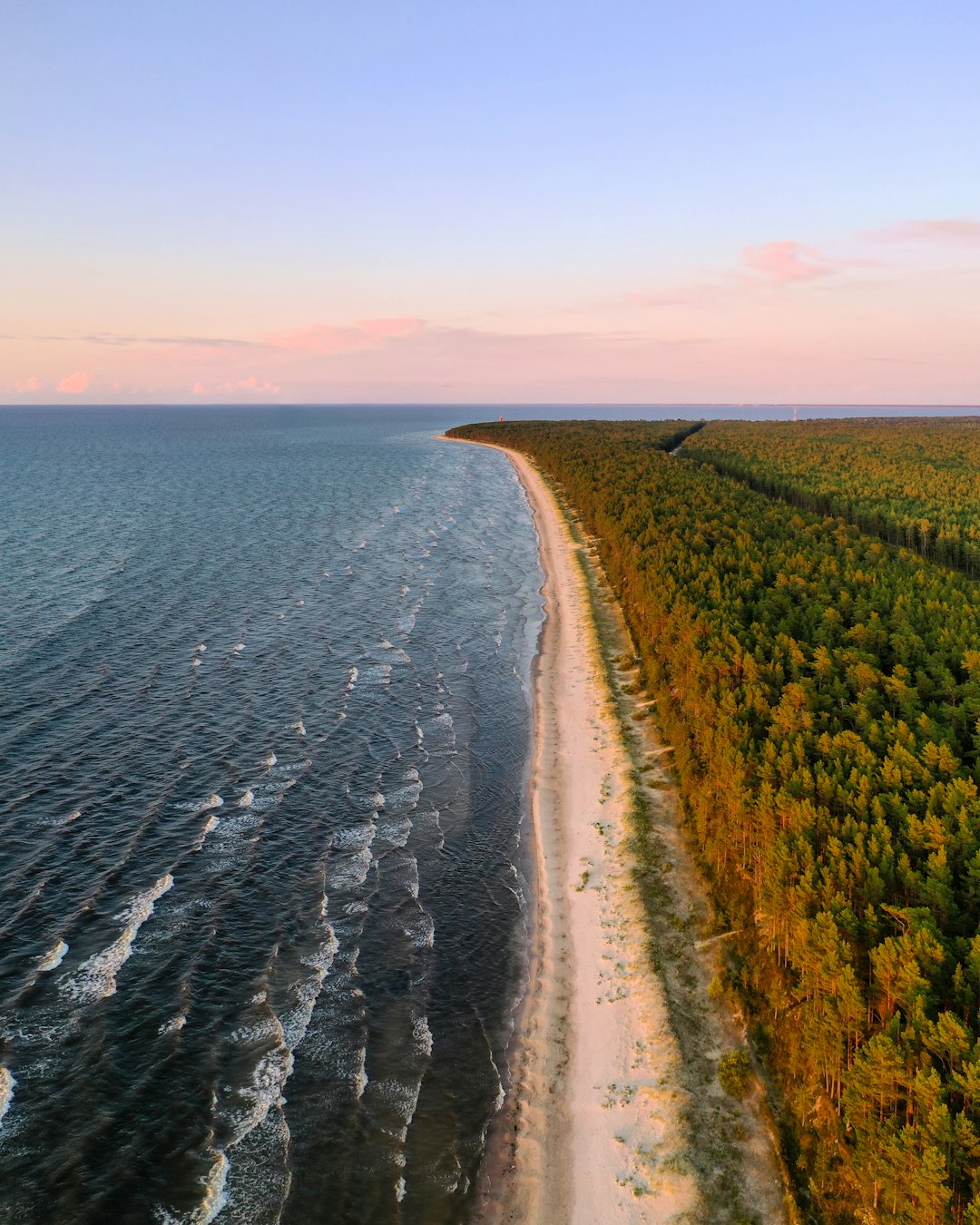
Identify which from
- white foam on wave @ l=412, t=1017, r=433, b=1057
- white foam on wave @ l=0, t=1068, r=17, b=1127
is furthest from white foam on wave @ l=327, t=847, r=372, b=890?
white foam on wave @ l=0, t=1068, r=17, b=1127

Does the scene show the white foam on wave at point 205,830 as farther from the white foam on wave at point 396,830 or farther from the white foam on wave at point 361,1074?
the white foam on wave at point 361,1074

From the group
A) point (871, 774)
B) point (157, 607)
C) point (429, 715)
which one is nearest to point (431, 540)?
point (157, 607)

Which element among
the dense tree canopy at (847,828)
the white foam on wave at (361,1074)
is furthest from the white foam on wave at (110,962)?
the dense tree canopy at (847,828)

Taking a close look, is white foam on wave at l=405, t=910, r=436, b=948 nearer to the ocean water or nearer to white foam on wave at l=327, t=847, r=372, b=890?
the ocean water

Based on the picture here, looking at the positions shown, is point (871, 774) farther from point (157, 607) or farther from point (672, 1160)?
point (157, 607)

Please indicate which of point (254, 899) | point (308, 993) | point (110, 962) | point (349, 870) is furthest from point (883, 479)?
point (110, 962)

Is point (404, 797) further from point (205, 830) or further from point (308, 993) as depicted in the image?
point (308, 993)
